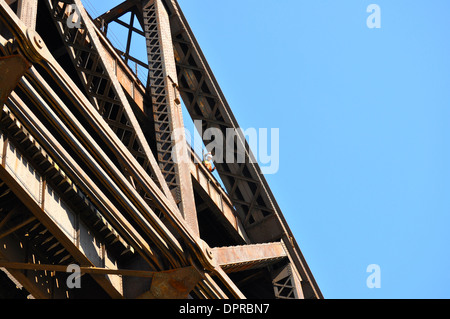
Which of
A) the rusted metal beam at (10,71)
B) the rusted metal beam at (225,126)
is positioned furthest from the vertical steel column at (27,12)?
the rusted metal beam at (225,126)

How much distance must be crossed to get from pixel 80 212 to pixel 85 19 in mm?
4609

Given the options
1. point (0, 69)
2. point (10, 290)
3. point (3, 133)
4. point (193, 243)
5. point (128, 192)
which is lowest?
point (10, 290)

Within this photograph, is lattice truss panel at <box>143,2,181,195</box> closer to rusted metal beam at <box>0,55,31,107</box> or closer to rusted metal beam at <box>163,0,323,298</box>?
rusted metal beam at <box>163,0,323,298</box>

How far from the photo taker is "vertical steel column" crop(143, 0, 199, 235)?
41.2 ft

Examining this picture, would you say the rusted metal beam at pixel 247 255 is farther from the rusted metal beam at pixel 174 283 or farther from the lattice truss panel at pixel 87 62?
the lattice truss panel at pixel 87 62

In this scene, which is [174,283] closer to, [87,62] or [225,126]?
[87,62]

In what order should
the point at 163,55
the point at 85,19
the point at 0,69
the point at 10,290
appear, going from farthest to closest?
the point at 163,55, the point at 85,19, the point at 10,290, the point at 0,69

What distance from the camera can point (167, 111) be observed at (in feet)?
46.8

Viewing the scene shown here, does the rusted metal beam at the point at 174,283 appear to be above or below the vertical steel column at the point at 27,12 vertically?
below

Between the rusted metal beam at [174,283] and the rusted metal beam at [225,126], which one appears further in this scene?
the rusted metal beam at [225,126]

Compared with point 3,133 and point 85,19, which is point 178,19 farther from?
point 3,133

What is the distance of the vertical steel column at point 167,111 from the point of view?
12555 mm
